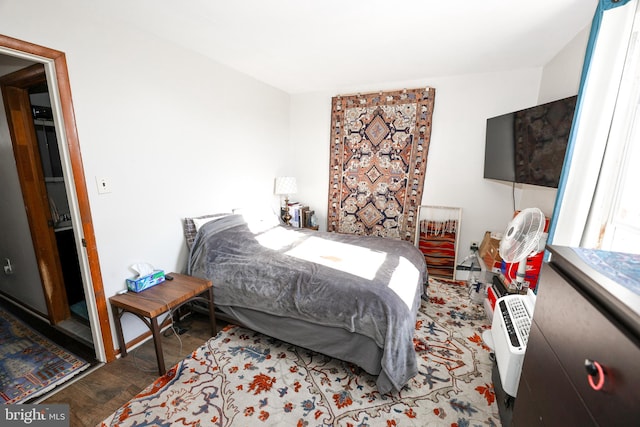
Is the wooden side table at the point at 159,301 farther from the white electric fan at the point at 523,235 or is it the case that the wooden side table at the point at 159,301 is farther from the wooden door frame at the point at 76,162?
the white electric fan at the point at 523,235

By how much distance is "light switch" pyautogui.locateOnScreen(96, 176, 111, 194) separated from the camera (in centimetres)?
185

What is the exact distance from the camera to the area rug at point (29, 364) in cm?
170

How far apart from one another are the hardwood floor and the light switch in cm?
129

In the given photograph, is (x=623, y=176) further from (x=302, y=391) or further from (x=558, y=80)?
(x=302, y=391)

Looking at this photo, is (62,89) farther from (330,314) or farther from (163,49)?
(330,314)

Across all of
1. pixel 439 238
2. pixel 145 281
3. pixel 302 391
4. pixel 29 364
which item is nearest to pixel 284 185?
pixel 145 281

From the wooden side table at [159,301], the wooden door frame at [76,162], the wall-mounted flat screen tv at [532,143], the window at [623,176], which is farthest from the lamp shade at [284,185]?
the window at [623,176]

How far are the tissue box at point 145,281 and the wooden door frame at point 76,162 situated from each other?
0.58 feet

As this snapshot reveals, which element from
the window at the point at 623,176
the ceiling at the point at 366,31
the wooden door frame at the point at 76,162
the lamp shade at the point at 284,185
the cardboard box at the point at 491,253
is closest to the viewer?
the window at the point at 623,176

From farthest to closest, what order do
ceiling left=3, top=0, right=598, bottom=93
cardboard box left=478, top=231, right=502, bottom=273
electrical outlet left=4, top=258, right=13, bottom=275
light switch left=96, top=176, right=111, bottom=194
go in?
electrical outlet left=4, top=258, right=13, bottom=275
cardboard box left=478, top=231, right=502, bottom=273
light switch left=96, top=176, right=111, bottom=194
ceiling left=3, top=0, right=598, bottom=93

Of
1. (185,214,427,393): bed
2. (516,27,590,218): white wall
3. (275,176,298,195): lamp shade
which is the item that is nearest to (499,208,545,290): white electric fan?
(185,214,427,393): bed

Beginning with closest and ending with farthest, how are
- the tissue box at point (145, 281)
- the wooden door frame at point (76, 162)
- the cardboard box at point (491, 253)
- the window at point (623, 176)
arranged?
the window at point (623, 176) → the wooden door frame at point (76, 162) → the tissue box at point (145, 281) → the cardboard box at point (491, 253)

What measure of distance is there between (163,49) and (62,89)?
2.96 ft

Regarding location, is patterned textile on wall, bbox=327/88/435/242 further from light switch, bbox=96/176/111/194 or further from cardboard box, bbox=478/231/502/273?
light switch, bbox=96/176/111/194
